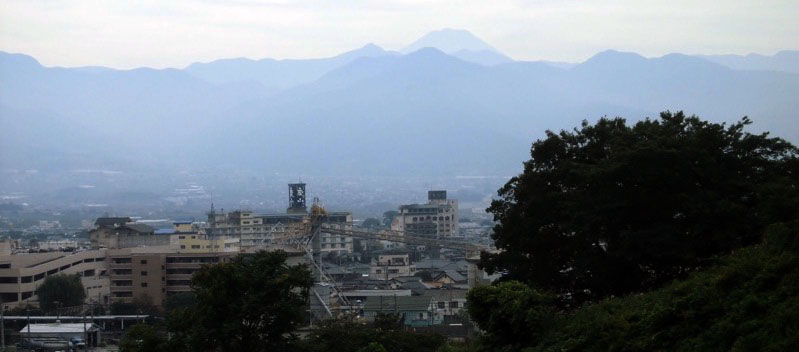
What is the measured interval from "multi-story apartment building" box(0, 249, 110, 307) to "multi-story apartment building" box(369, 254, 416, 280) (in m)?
12.9

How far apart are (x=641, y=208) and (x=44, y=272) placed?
33.0m

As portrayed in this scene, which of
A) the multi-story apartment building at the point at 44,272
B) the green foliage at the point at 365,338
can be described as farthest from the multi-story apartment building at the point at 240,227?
the green foliage at the point at 365,338

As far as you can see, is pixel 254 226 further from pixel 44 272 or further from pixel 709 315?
pixel 709 315

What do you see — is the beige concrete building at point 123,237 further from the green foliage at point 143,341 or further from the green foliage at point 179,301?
the green foliage at point 143,341

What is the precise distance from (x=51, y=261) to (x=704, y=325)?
38262 millimetres

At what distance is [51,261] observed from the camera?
147 feet

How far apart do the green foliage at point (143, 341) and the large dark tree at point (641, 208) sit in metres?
4.40

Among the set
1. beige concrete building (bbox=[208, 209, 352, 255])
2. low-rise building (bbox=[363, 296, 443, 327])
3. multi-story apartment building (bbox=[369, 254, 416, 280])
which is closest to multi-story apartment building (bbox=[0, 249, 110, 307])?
low-rise building (bbox=[363, 296, 443, 327])

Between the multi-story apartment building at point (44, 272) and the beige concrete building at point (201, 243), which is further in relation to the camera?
the beige concrete building at point (201, 243)

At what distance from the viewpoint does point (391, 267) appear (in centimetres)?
5669

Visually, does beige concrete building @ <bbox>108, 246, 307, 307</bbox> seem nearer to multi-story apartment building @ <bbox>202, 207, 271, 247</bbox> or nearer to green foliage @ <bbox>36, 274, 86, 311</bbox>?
green foliage @ <bbox>36, 274, 86, 311</bbox>

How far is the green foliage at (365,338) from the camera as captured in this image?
15.9 metres

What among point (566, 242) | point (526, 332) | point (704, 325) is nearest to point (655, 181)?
point (566, 242)

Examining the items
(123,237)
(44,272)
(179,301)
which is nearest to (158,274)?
(44,272)
